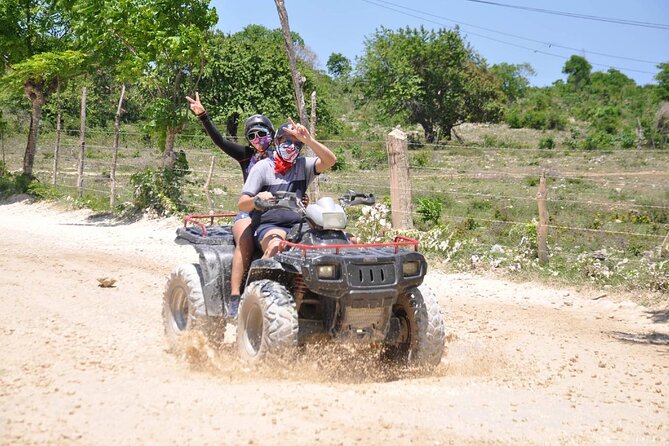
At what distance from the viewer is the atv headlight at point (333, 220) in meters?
6.49

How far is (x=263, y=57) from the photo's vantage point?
45.9 meters

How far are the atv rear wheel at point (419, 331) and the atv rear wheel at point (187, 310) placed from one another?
5.37 ft

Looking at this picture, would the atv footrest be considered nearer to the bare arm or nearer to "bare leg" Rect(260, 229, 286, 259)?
"bare leg" Rect(260, 229, 286, 259)

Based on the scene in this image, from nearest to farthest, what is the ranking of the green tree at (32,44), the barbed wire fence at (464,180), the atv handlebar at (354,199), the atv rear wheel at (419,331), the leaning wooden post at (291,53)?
the atv rear wheel at (419,331) < the atv handlebar at (354,199) < the leaning wooden post at (291,53) < the barbed wire fence at (464,180) < the green tree at (32,44)

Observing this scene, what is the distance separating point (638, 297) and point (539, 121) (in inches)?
1902

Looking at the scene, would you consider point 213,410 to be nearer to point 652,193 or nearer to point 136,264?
point 136,264

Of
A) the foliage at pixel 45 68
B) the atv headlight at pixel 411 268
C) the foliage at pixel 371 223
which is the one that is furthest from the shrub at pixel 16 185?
the atv headlight at pixel 411 268

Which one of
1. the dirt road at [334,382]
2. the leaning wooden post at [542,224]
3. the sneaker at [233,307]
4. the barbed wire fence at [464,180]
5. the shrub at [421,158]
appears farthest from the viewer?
the shrub at [421,158]

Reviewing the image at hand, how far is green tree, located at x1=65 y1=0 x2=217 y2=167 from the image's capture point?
17.4 meters

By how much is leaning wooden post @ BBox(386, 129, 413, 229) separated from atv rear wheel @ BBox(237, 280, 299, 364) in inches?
270

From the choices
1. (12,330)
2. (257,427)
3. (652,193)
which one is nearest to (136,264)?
(12,330)

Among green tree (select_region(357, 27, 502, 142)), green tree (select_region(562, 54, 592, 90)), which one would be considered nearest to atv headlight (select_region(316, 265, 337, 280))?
green tree (select_region(357, 27, 502, 142))

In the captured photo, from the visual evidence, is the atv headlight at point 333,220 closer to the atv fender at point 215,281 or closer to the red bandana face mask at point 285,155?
the red bandana face mask at point 285,155

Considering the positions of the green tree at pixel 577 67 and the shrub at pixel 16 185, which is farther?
the green tree at pixel 577 67
